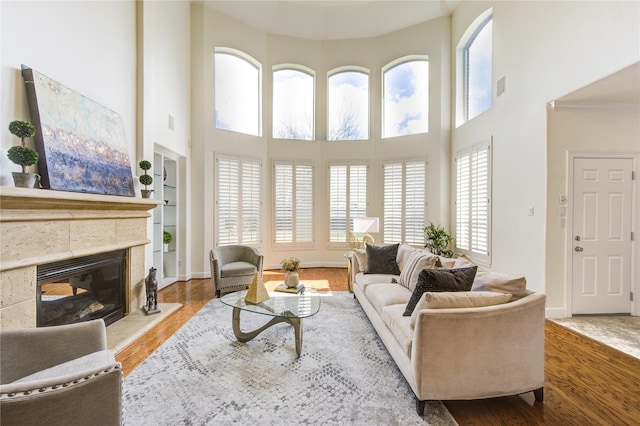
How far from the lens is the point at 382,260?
12.9ft

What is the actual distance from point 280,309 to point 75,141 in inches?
103

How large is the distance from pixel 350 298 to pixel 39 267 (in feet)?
11.5

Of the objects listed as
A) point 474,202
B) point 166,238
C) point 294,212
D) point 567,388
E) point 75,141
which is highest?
point 75,141

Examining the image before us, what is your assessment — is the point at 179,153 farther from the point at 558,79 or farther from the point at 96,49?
the point at 558,79

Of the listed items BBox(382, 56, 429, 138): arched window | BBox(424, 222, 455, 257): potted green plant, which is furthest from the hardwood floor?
BBox(382, 56, 429, 138): arched window

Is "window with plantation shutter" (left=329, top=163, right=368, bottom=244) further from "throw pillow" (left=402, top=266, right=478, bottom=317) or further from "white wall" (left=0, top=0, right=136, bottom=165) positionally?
"throw pillow" (left=402, top=266, right=478, bottom=317)

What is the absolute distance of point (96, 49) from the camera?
3.18 meters

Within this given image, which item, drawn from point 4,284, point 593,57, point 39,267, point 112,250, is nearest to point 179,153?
point 112,250

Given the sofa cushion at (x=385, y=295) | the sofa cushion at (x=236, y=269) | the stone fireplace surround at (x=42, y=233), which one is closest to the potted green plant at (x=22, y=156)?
the stone fireplace surround at (x=42, y=233)

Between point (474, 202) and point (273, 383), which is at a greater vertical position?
point (474, 202)

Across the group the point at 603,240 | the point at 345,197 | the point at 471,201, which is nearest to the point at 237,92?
the point at 345,197

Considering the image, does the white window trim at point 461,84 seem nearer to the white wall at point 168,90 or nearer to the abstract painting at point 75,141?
the white wall at point 168,90

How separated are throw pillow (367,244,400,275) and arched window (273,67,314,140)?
12.0 ft

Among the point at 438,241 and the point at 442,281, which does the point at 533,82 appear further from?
the point at 442,281
